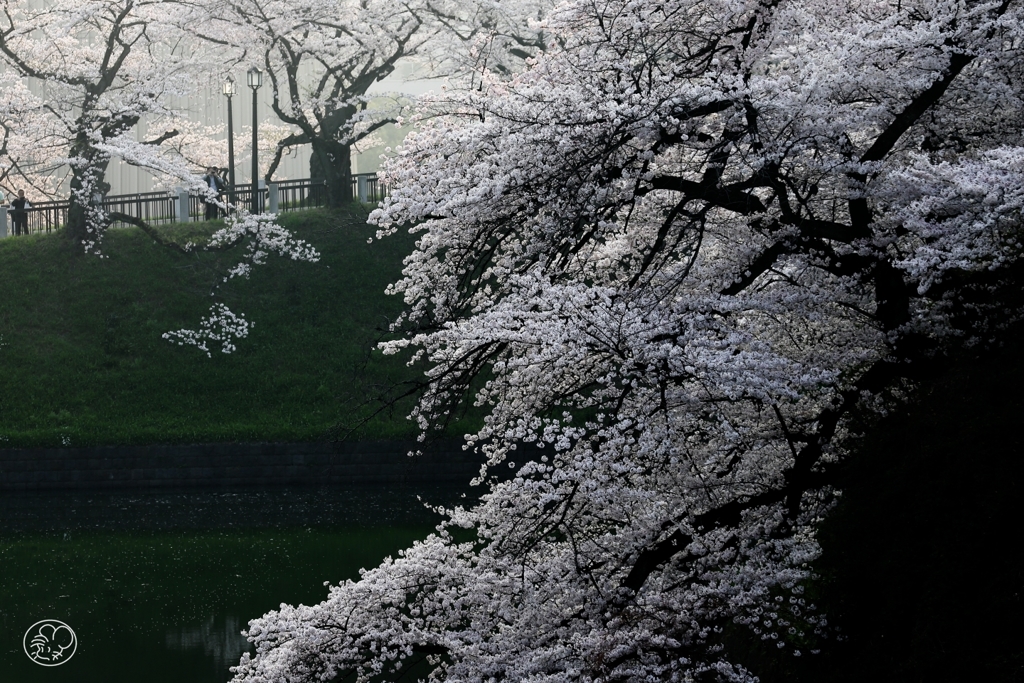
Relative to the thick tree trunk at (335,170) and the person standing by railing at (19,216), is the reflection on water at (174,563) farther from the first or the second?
the person standing by railing at (19,216)

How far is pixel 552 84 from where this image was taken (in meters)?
7.64

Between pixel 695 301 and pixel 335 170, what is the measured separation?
19.8 metres

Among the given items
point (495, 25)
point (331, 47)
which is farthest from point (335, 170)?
point (495, 25)

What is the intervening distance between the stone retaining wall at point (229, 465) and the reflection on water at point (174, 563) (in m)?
0.29

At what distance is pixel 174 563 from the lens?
1487cm

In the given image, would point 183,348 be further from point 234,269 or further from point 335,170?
point 335,170

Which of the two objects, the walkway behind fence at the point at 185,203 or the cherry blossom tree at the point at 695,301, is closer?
the cherry blossom tree at the point at 695,301

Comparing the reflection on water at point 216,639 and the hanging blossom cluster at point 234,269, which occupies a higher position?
the hanging blossom cluster at point 234,269

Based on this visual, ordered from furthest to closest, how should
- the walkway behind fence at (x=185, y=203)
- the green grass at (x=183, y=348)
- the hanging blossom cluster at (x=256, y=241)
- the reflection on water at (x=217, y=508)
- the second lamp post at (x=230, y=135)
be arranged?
the walkway behind fence at (x=185, y=203) < the second lamp post at (x=230, y=135) < the hanging blossom cluster at (x=256, y=241) < the green grass at (x=183, y=348) < the reflection on water at (x=217, y=508)

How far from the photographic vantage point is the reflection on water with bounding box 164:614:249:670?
11.1 m

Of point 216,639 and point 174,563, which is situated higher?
point 174,563

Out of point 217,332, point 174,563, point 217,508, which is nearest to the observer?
point 174,563

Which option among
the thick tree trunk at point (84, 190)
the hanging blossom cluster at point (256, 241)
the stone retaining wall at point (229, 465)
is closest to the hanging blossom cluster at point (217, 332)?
the hanging blossom cluster at point (256, 241)

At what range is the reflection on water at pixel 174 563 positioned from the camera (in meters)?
11.1
